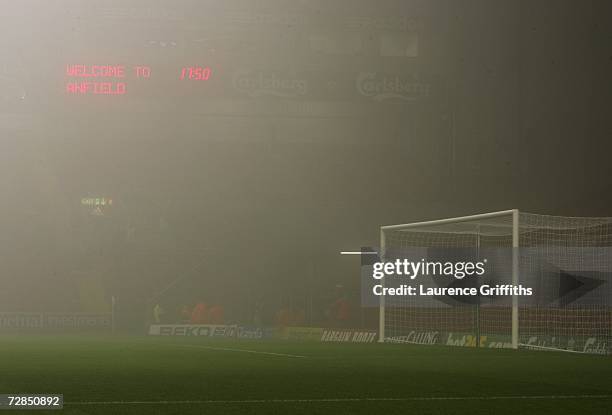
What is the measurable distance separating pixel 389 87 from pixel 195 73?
6.21m

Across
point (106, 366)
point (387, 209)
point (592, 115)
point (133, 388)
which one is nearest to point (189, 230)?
point (387, 209)

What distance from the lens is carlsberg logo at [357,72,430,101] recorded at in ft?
93.5

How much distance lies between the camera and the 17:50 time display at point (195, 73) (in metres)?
28.0

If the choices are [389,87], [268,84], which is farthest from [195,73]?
[389,87]

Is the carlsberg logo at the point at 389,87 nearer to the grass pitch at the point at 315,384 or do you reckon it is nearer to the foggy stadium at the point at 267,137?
the foggy stadium at the point at 267,137

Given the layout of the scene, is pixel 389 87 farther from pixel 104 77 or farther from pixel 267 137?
pixel 104 77

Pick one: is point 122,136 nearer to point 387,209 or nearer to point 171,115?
point 171,115

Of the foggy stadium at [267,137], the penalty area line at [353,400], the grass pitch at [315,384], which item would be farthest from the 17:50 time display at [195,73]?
the penalty area line at [353,400]

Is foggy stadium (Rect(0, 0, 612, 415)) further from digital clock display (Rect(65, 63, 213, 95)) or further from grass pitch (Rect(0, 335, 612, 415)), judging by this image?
grass pitch (Rect(0, 335, 612, 415))

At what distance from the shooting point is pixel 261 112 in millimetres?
28359

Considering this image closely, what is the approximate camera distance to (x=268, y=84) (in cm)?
2814

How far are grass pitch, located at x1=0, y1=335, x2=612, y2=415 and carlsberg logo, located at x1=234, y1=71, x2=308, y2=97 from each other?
20.6 meters

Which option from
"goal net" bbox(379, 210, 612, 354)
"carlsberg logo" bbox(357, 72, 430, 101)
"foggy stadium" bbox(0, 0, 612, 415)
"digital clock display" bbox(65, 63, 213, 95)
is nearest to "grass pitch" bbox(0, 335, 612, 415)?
"goal net" bbox(379, 210, 612, 354)

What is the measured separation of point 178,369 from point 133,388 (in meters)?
1.70
